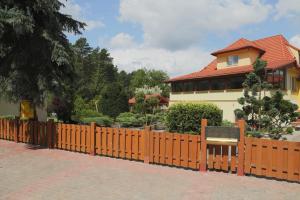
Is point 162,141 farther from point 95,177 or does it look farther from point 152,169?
point 95,177

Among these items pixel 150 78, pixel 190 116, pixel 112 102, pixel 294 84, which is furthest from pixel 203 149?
pixel 150 78

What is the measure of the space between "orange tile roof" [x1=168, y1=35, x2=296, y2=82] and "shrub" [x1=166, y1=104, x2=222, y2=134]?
17.6m

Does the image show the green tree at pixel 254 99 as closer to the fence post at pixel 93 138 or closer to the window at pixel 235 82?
the fence post at pixel 93 138

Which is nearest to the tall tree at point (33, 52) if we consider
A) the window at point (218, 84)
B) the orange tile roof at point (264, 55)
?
the orange tile roof at point (264, 55)

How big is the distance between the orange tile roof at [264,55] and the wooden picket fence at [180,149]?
853 inches

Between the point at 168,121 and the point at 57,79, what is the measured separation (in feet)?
18.6

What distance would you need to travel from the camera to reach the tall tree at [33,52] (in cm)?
1516

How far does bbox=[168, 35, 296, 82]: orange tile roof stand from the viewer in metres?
32.5

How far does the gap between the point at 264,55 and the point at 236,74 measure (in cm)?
507

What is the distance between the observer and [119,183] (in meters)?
8.66

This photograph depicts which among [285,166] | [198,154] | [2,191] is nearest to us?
[2,191]

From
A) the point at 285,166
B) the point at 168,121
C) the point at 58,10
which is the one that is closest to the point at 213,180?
the point at 285,166

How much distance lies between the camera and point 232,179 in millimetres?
9203

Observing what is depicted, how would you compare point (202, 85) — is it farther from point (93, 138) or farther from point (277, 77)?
point (93, 138)
